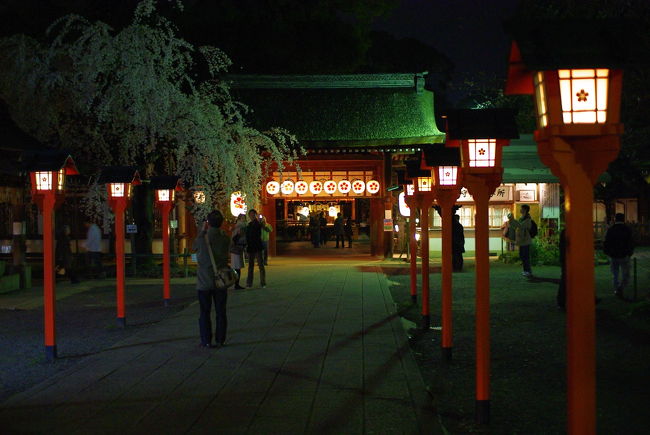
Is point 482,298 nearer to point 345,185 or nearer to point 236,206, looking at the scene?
point 236,206

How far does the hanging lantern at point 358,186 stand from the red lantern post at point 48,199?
643 inches

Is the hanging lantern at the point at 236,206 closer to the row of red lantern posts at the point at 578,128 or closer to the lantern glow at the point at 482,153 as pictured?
the lantern glow at the point at 482,153

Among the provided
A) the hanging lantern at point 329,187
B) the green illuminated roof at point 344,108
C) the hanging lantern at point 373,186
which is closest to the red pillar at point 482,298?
the green illuminated roof at point 344,108

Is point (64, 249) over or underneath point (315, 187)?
underneath

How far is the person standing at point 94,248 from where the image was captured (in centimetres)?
2020

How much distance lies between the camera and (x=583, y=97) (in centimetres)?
441

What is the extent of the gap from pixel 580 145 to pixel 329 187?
21.7 m

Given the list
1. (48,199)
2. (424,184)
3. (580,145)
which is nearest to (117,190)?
(48,199)

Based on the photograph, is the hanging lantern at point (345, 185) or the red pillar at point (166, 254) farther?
the hanging lantern at point (345, 185)

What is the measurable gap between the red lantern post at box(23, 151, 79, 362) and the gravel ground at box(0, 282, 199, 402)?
0.56 m

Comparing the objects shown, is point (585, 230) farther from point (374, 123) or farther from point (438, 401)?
point (374, 123)

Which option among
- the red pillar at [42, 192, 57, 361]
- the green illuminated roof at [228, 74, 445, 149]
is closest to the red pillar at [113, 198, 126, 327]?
the red pillar at [42, 192, 57, 361]

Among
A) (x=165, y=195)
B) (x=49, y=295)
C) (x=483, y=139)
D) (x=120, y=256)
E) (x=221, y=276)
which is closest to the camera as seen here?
(x=483, y=139)

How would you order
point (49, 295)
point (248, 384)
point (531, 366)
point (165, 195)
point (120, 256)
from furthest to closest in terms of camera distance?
point (165, 195)
point (120, 256)
point (49, 295)
point (531, 366)
point (248, 384)
